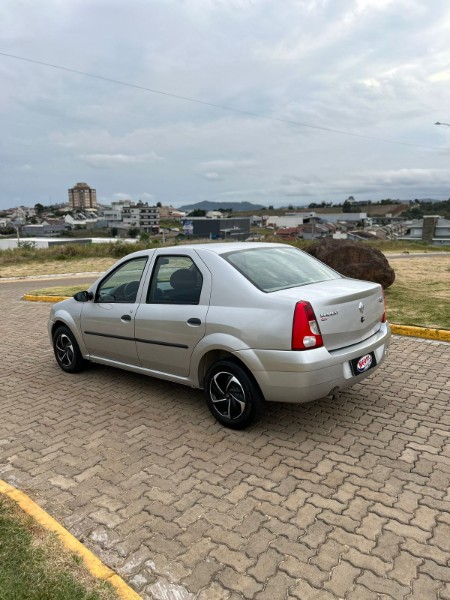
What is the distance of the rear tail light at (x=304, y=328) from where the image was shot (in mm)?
3578

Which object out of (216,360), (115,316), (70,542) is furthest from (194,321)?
(70,542)

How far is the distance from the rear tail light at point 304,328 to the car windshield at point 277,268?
0.44 m

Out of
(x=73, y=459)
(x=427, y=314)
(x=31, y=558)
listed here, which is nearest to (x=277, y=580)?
(x=31, y=558)

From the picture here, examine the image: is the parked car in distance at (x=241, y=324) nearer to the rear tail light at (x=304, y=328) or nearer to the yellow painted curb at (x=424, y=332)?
the rear tail light at (x=304, y=328)

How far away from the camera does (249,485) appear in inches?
129

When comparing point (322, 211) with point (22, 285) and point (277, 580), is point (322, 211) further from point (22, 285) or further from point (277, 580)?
point (277, 580)

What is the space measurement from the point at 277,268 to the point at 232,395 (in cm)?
128

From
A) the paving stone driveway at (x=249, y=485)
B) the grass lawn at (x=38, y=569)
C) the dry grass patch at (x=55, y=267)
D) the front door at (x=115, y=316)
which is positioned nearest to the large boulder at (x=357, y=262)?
the paving stone driveway at (x=249, y=485)

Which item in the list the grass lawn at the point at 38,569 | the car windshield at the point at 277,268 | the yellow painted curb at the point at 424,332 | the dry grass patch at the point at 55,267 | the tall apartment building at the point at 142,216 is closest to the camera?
the grass lawn at the point at 38,569

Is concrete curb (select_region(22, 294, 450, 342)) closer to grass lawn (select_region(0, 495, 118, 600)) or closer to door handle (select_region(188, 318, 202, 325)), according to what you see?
door handle (select_region(188, 318, 202, 325))

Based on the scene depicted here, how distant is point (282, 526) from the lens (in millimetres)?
2828

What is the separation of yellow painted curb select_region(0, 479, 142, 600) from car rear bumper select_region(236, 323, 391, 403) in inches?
69.0

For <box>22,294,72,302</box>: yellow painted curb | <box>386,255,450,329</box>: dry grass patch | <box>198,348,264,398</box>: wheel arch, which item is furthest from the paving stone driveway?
<box>22,294,72,302</box>: yellow painted curb

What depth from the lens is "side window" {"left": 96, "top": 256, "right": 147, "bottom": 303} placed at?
16.3ft
